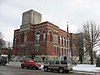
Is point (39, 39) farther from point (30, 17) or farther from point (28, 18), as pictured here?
point (28, 18)

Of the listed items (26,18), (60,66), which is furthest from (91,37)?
(26,18)

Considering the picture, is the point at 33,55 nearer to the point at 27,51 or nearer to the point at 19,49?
the point at 27,51

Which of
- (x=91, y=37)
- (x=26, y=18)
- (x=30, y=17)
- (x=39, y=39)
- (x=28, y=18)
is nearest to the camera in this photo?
(x=91, y=37)

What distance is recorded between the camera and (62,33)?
67.8 metres

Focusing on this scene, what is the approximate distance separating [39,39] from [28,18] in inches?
394

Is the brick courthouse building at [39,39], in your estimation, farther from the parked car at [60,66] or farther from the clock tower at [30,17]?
the parked car at [60,66]

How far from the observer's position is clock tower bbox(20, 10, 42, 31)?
6168 centimetres

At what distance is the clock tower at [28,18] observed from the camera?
6168cm

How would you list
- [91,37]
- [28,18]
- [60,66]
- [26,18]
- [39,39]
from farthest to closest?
[26,18], [28,18], [39,39], [91,37], [60,66]

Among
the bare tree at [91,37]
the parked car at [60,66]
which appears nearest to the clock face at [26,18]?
the bare tree at [91,37]

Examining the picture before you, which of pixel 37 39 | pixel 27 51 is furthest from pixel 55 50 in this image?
pixel 27 51

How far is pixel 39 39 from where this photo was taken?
2297 inches

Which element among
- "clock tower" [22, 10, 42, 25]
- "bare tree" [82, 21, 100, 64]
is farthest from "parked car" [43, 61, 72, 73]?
"clock tower" [22, 10, 42, 25]

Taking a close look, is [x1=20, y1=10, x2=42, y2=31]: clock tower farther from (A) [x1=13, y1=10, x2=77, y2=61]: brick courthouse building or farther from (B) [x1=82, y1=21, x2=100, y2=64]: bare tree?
(B) [x1=82, y1=21, x2=100, y2=64]: bare tree
